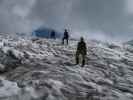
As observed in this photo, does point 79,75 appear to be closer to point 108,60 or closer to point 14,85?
point 14,85

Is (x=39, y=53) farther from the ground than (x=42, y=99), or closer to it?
farther from the ground

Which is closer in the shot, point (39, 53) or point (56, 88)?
point (56, 88)

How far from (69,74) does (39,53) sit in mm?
10017

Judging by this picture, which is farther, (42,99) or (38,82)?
(38,82)

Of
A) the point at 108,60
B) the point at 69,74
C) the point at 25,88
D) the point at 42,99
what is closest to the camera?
the point at 42,99

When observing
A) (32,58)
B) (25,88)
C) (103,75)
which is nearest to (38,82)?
(25,88)

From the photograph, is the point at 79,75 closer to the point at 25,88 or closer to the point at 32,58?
the point at 25,88

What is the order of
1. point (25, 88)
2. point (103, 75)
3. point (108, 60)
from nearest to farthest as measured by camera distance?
point (25, 88)
point (103, 75)
point (108, 60)

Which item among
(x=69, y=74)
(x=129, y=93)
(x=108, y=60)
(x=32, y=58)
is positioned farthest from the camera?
(x=108, y=60)

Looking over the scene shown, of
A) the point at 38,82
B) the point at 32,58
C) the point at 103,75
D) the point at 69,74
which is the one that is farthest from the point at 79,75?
the point at 32,58

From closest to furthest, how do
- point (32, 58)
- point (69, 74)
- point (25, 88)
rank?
1. point (25, 88)
2. point (69, 74)
3. point (32, 58)

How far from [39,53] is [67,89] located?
12807mm

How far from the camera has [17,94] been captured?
15523 millimetres

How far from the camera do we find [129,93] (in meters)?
17.7
